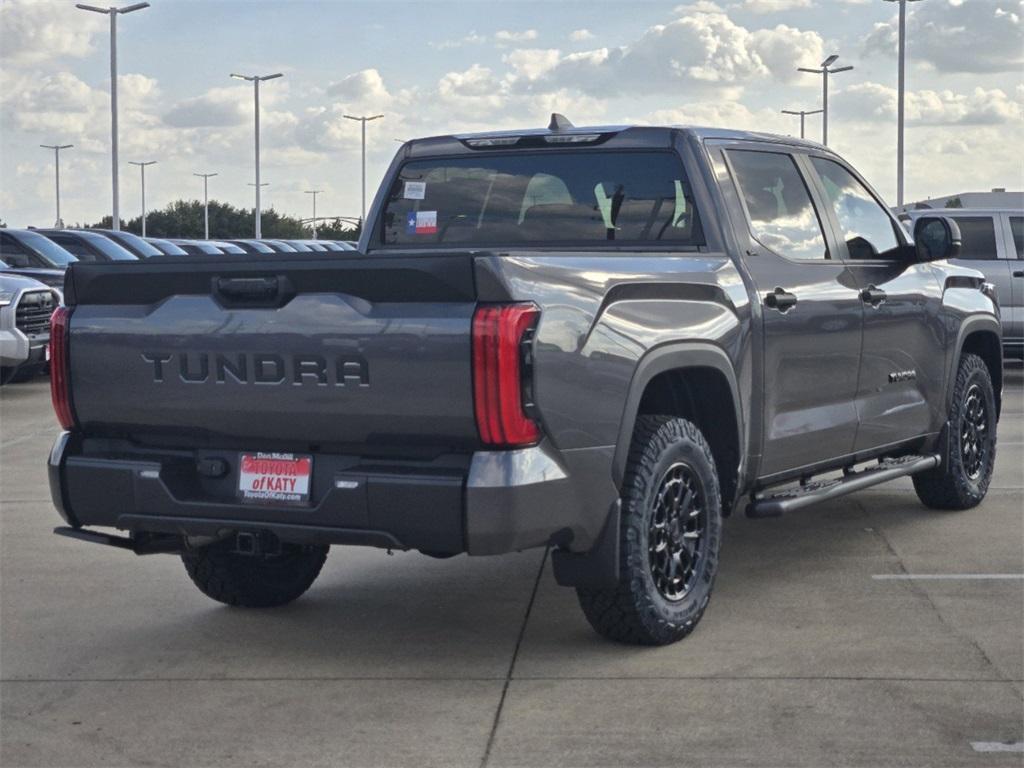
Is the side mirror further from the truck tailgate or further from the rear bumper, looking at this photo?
the truck tailgate

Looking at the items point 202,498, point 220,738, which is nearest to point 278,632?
point 202,498

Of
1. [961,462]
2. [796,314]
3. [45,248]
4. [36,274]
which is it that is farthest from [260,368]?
[45,248]

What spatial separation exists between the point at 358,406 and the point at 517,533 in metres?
0.65

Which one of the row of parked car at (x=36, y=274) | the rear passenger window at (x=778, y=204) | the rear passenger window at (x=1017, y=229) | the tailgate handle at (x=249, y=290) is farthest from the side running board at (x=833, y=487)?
the rear passenger window at (x=1017, y=229)

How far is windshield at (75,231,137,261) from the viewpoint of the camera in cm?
2241

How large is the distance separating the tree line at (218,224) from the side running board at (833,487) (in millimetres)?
96816

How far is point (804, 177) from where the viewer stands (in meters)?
7.51

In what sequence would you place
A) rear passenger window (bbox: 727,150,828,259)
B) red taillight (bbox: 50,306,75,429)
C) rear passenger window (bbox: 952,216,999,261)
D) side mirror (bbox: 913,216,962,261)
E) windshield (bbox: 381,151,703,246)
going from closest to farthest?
red taillight (bbox: 50,306,75,429) < windshield (bbox: 381,151,703,246) < rear passenger window (bbox: 727,150,828,259) < side mirror (bbox: 913,216,962,261) < rear passenger window (bbox: 952,216,999,261)

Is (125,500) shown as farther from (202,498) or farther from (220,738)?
(220,738)

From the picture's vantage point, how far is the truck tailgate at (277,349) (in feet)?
16.9

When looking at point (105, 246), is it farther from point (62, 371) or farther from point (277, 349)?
point (277, 349)

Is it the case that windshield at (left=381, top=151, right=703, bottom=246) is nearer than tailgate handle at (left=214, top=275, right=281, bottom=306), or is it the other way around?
tailgate handle at (left=214, top=275, right=281, bottom=306)

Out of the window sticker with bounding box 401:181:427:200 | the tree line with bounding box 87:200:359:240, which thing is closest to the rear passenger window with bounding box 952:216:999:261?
the window sticker with bounding box 401:181:427:200

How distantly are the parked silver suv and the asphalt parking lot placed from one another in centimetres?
843
